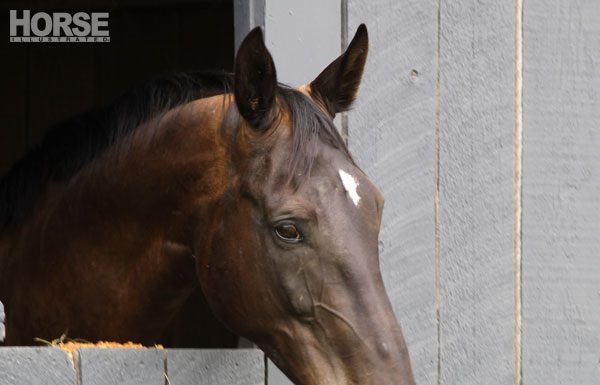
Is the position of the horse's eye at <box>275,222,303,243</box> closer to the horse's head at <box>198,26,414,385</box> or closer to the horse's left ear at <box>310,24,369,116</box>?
the horse's head at <box>198,26,414,385</box>

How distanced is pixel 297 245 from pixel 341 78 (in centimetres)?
45

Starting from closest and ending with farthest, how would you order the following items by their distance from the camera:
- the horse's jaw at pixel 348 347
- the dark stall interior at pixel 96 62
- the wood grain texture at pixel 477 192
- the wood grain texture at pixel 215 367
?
the horse's jaw at pixel 348 347 → the wood grain texture at pixel 215 367 → the wood grain texture at pixel 477 192 → the dark stall interior at pixel 96 62

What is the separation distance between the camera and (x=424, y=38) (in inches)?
96.1

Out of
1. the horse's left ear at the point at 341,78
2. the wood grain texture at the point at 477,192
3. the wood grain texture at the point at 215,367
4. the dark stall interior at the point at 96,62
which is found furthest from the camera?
the dark stall interior at the point at 96,62

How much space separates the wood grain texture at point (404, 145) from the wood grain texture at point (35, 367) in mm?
750

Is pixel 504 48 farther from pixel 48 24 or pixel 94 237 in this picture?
pixel 48 24

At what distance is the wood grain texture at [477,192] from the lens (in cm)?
238

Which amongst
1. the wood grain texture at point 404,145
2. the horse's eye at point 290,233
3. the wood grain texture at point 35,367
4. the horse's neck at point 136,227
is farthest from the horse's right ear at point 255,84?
the wood grain texture at point 35,367

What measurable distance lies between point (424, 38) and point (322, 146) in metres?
0.51

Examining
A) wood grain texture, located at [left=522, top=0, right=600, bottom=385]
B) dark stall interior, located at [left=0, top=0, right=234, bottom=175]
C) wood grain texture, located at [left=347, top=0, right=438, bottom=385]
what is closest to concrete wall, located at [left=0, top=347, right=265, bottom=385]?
wood grain texture, located at [left=347, top=0, right=438, bottom=385]

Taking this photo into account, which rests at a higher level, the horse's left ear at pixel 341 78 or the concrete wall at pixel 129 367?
the horse's left ear at pixel 341 78

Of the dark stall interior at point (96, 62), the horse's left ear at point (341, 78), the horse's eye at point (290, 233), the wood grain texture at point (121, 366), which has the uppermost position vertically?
the horse's left ear at point (341, 78)

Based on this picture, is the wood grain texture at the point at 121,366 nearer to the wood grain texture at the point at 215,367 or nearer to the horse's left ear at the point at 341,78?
the wood grain texture at the point at 215,367

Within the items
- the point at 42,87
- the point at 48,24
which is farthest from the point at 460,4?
the point at 42,87
